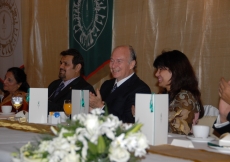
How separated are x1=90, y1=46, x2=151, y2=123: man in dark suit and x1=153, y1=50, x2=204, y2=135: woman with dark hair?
0.92 feet

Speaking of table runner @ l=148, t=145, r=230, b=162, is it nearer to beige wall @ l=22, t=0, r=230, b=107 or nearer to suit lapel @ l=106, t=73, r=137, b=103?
suit lapel @ l=106, t=73, r=137, b=103

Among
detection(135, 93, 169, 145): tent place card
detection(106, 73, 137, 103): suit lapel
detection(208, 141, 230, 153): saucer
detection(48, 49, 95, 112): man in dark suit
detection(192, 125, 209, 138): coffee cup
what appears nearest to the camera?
detection(208, 141, 230, 153): saucer

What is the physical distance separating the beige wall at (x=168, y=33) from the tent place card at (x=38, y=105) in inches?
60.7

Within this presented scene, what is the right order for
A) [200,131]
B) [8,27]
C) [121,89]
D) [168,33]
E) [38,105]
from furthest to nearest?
[8,27], [168,33], [121,89], [38,105], [200,131]

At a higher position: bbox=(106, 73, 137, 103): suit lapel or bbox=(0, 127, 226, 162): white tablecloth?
bbox=(106, 73, 137, 103): suit lapel

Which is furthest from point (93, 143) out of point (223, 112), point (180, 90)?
point (180, 90)

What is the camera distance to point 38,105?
2844 millimetres

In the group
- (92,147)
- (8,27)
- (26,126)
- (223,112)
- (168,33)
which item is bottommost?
(26,126)

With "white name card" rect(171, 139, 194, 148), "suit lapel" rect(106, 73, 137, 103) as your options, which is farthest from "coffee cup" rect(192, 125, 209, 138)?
"suit lapel" rect(106, 73, 137, 103)

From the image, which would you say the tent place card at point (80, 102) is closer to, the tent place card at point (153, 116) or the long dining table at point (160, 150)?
the long dining table at point (160, 150)

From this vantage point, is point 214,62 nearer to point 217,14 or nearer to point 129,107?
point 217,14

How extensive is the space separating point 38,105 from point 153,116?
44.5 inches

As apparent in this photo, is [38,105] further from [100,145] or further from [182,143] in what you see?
[100,145]

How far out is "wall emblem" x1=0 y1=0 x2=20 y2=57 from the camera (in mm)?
6566
